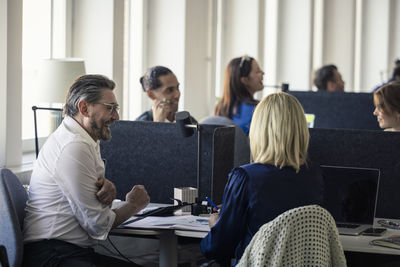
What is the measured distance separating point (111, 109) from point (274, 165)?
648 mm

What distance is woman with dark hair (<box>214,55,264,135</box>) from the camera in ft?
14.5

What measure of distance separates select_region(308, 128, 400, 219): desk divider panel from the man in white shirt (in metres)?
0.89

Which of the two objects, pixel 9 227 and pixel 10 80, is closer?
pixel 9 227

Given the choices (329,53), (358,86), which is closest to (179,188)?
(329,53)

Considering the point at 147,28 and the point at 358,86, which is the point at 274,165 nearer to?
the point at 147,28

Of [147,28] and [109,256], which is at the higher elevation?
[147,28]

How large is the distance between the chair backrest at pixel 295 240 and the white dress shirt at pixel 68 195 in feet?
2.15

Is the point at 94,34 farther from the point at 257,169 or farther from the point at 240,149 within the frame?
the point at 257,169

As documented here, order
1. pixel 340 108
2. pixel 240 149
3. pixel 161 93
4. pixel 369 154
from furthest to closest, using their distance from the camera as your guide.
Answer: pixel 340 108
pixel 161 93
pixel 240 149
pixel 369 154

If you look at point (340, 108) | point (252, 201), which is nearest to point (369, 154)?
point (252, 201)

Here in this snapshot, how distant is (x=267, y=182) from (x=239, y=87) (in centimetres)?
226

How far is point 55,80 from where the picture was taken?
11.0 ft

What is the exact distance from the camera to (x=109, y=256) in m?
2.83

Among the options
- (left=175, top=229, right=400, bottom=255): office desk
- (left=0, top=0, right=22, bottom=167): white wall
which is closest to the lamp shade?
(left=0, top=0, right=22, bottom=167): white wall
